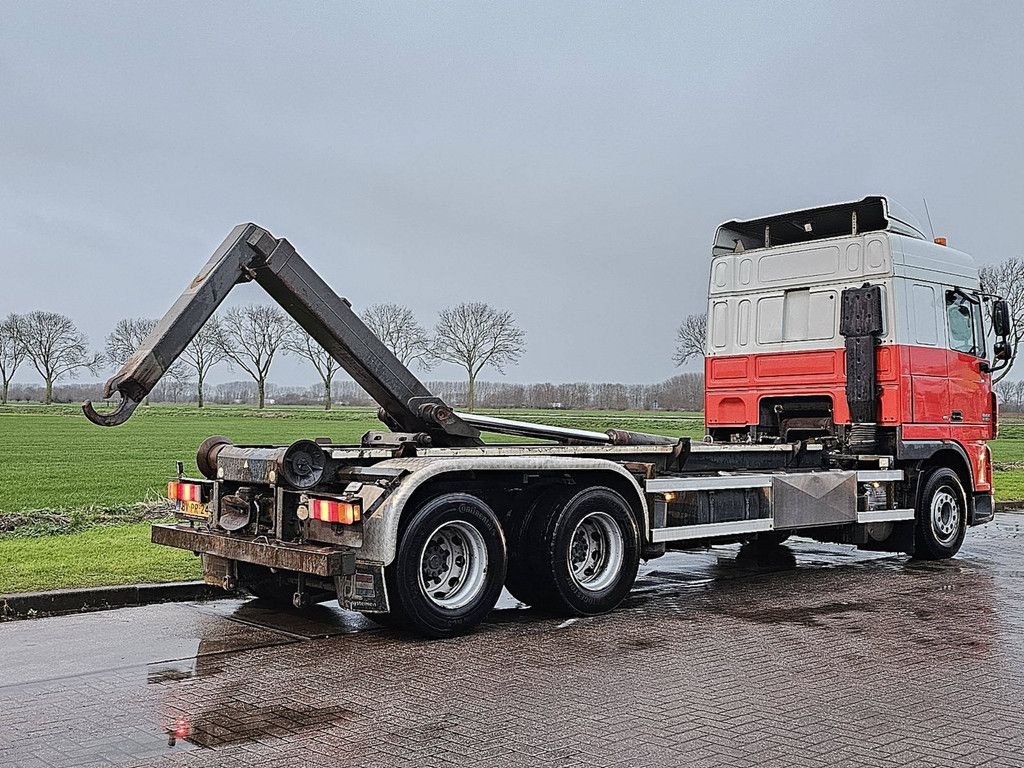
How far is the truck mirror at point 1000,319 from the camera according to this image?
1289 cm

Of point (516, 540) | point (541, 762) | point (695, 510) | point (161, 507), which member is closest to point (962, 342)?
point (695, 510)

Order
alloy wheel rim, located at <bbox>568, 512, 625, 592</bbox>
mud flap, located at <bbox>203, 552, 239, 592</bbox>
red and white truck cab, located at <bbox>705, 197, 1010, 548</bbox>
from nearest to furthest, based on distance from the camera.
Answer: mud flap, located at <bbox>203, 552, 239, 592</bbox> < alloy wheel rim, located at <bbox>568, 512, 625, 592</bbox> < red and white truck cab, located at <bbox>705, 197, 1010, 548</bbox>

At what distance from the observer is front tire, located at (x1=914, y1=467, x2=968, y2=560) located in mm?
12383

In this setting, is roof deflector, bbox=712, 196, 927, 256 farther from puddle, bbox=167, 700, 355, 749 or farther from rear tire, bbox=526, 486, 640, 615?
puddle, bbox=167, 700, 355, 749

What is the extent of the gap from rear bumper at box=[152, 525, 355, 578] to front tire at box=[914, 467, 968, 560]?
747cm

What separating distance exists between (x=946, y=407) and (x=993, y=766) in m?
8.28

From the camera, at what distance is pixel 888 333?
11797 mm

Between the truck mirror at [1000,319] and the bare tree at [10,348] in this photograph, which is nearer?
the truck mirror at [1000,319]

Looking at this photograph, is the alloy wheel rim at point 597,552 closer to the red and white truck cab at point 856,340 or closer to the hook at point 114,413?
the hook at point 114,413

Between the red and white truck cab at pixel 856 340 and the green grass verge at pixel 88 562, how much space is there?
6.46m

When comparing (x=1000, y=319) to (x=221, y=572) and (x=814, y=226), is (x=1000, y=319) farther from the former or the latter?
(x=221, y=572)

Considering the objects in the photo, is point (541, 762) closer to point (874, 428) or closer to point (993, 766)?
point (993, 766)

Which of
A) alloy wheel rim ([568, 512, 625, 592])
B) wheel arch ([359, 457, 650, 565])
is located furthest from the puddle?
alloy wheel rim ([568, 512, 625, 592])

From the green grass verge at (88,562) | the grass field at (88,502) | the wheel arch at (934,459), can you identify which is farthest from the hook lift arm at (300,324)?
the wheel arch at (934,459)
